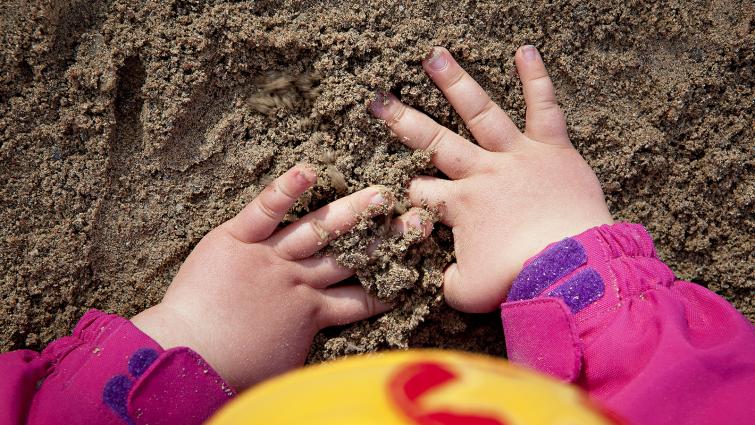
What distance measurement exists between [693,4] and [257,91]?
879 millimetres

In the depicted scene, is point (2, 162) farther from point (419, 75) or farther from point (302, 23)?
point (419, 75)

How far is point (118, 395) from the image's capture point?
1132 mm

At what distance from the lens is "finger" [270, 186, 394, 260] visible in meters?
1.19

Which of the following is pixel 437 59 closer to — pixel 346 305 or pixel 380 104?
pixel 380 104

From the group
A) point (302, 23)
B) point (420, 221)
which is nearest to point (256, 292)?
point (420, 221)

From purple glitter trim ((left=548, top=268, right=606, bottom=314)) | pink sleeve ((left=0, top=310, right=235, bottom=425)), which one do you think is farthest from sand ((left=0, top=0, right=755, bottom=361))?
purple glitter trim ((left=548, top=268, right=606, bottom=314))

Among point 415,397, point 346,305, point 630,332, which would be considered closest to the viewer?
point 415,397

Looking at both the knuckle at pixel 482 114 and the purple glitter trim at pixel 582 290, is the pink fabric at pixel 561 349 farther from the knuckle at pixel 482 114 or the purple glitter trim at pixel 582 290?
the knuckle at pixel 482 114

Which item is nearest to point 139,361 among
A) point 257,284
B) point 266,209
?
point 257,284

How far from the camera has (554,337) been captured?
112 cm

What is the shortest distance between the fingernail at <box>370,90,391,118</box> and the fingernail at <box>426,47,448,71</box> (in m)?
0.11

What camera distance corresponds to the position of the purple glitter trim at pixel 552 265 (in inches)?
45.3

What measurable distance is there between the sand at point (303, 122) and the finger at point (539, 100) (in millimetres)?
27

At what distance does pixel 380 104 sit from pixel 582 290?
51cm
